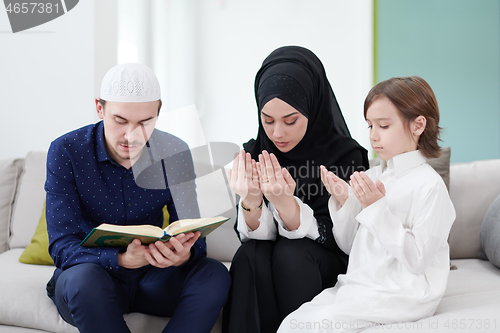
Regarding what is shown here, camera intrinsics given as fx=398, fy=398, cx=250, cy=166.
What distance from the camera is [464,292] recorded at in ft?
4.10

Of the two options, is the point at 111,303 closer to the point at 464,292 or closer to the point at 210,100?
the point at 464,292

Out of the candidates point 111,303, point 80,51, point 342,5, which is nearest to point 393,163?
point 111,303

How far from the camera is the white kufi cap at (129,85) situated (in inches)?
44.1

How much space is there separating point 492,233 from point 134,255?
1.28 metres

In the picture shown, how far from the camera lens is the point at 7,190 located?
1844mm

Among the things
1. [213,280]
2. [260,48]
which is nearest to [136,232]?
[213,280]

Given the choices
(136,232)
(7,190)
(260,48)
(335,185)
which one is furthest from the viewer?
(260,48)

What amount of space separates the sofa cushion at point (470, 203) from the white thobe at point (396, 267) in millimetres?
660

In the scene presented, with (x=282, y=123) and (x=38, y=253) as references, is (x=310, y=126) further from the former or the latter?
(x=38, y=253)

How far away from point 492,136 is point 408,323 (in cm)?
186

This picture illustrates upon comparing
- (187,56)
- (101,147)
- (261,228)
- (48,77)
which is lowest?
(261,228)

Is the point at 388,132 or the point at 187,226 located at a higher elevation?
the point at 388,132

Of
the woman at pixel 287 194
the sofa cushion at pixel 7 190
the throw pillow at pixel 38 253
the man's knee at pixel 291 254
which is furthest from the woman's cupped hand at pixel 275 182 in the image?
the sofa cushion at pixel 7 190

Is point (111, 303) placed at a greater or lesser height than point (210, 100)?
lesser
